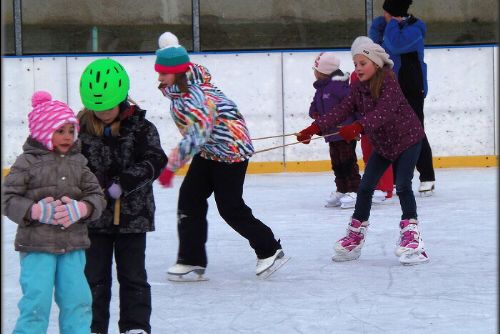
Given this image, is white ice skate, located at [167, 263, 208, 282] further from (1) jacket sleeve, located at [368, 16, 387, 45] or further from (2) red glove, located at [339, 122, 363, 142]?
(1) jacket sleeve, located at [368, 16, 387, 45]

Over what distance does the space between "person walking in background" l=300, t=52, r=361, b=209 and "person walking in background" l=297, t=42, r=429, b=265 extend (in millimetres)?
1946

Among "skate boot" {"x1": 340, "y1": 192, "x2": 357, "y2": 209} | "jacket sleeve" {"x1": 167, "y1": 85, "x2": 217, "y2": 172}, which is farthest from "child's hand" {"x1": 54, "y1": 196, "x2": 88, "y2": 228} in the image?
"skate boot" {"x1": 340, "y1": 192, "x2": 357, "y2": 209}

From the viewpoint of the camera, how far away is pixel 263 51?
32.5 feet

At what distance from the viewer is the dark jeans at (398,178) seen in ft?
16.5

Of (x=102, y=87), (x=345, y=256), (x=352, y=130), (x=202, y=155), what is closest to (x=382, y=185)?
(x=345, y=256)

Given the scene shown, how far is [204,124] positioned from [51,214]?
127 centimetres

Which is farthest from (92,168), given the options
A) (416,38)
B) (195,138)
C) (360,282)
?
(416,38)

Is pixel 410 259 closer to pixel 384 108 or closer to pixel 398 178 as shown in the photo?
pixel 398 178

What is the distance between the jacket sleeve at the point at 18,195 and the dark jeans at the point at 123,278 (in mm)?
525

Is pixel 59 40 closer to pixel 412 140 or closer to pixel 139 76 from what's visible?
pixel 139 76

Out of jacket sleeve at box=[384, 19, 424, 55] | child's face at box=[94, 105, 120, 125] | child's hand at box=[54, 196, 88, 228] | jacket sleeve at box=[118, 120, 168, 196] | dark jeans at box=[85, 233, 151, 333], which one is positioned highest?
jacket sleeve at box=[384, 19, 424, 55]

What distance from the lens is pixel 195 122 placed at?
4129 millimetres

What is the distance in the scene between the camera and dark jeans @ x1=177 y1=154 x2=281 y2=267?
4574 millimetres

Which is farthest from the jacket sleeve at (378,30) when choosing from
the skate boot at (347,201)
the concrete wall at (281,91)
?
the concrete wall at (281,91)
